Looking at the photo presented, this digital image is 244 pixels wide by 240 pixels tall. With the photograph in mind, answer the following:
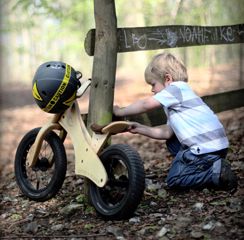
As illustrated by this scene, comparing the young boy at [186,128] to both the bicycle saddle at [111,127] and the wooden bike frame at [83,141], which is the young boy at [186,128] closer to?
the bicycle saddle at [111,127]

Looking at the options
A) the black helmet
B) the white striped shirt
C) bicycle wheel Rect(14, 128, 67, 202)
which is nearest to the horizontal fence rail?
the black helmet

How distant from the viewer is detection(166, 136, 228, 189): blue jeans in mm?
3010

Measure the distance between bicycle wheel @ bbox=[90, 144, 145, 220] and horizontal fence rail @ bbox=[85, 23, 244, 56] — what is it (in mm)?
1068

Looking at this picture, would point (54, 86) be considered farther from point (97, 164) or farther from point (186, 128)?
point (186, 128)

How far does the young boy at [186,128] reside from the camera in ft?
9.93

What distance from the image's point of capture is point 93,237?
2.44 metres

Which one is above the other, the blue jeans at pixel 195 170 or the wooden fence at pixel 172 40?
the wooden fence at pixel 172 40

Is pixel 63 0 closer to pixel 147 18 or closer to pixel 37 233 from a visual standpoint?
pixel 147 18

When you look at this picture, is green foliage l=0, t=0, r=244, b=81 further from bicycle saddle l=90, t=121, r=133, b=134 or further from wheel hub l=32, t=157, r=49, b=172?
bicycle saddle l=90, t=121, r=133, b=134

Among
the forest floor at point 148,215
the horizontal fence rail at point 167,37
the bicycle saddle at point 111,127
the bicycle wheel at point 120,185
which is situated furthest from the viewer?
the horizontal fence rail at point 167,37

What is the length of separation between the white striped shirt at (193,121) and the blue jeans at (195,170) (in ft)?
0.23

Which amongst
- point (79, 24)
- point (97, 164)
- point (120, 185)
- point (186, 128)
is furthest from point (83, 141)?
point (79, 24)

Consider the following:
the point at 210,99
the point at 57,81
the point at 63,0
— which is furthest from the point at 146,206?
the point at 63,0

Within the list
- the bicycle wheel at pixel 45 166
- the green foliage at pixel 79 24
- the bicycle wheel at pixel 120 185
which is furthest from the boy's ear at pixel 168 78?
the green foliage at pixel 79 24
